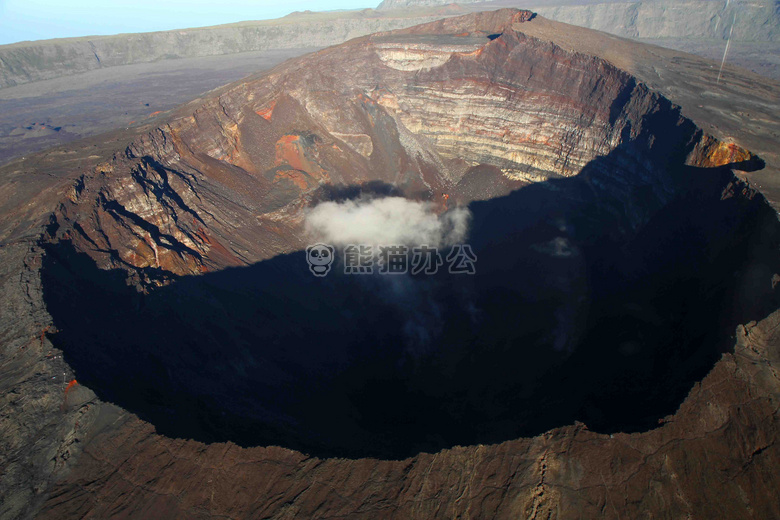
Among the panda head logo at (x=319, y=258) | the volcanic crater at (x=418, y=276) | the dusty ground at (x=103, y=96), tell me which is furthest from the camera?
the dusty ground at (x=103, y=96)

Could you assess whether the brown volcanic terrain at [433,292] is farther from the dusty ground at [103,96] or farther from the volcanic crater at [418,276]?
the dusty ground at [103,96]

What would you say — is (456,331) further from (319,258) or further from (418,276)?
(319,258)

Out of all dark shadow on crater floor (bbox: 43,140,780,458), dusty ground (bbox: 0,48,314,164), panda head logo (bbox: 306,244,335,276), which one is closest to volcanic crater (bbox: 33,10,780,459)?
dark shadow on crater floor (bbox: 43,140,780,458)

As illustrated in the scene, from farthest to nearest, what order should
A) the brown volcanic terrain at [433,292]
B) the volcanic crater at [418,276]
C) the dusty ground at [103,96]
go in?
the dusty ground at [103,96] < the volcanic crater at [418,276] < the brown volcanic terrain at [433,292]

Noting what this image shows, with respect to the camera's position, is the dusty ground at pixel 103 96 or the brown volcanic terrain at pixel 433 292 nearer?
the brown volcanic terrain at pixel 433 292

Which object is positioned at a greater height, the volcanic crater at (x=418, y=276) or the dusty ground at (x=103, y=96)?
the dusty ground at (x=103, y=96)

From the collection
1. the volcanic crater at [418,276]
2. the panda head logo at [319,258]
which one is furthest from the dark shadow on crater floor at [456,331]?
the panda head logo at [319,258]
